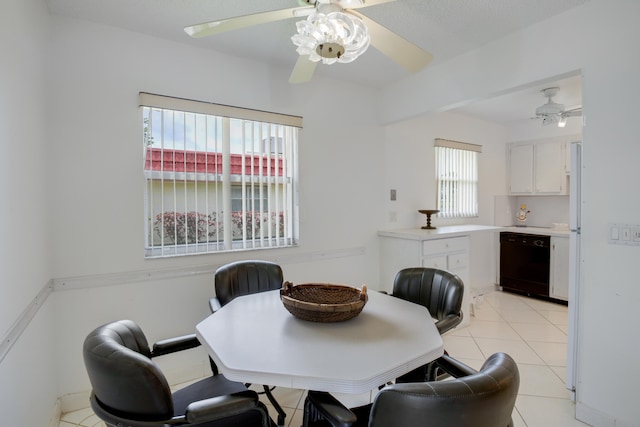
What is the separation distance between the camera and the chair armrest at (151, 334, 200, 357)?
1.55 meters

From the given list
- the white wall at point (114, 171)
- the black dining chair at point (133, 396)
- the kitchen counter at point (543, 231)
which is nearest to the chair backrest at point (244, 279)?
the white wall at point (114, 171)

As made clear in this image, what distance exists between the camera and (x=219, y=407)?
3.64 feet

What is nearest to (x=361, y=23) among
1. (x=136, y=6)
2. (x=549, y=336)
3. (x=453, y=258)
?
(x=136, y=6)

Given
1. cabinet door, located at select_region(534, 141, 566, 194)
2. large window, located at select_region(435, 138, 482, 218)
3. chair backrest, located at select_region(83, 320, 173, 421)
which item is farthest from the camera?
cabinet door, located at select_region(534, 141, 566, 194)

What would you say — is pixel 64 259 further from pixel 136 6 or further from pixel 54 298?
pixel 136 6

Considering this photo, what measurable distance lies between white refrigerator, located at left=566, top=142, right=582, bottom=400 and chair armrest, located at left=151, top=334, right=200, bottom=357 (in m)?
2.45

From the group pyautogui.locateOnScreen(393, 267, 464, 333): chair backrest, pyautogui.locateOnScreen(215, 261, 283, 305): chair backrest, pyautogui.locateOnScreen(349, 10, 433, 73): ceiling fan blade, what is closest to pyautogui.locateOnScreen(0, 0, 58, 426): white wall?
pyautogui.locateOnScreen(215, 261, 283, 305): chair backrest

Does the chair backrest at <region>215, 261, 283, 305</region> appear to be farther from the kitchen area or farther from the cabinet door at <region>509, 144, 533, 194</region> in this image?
the cabinet door at <region>509, 144, 533, 194</region>

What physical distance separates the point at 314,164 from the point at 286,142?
0.35 m

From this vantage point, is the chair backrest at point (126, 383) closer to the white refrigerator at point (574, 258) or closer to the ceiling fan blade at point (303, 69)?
the ceiling fan blade at point (303, 69)

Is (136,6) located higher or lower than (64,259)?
higher

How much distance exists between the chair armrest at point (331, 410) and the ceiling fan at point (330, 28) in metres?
1.43

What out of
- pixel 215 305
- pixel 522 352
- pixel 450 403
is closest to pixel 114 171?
pixel 215 305

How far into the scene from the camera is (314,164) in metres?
3.20
